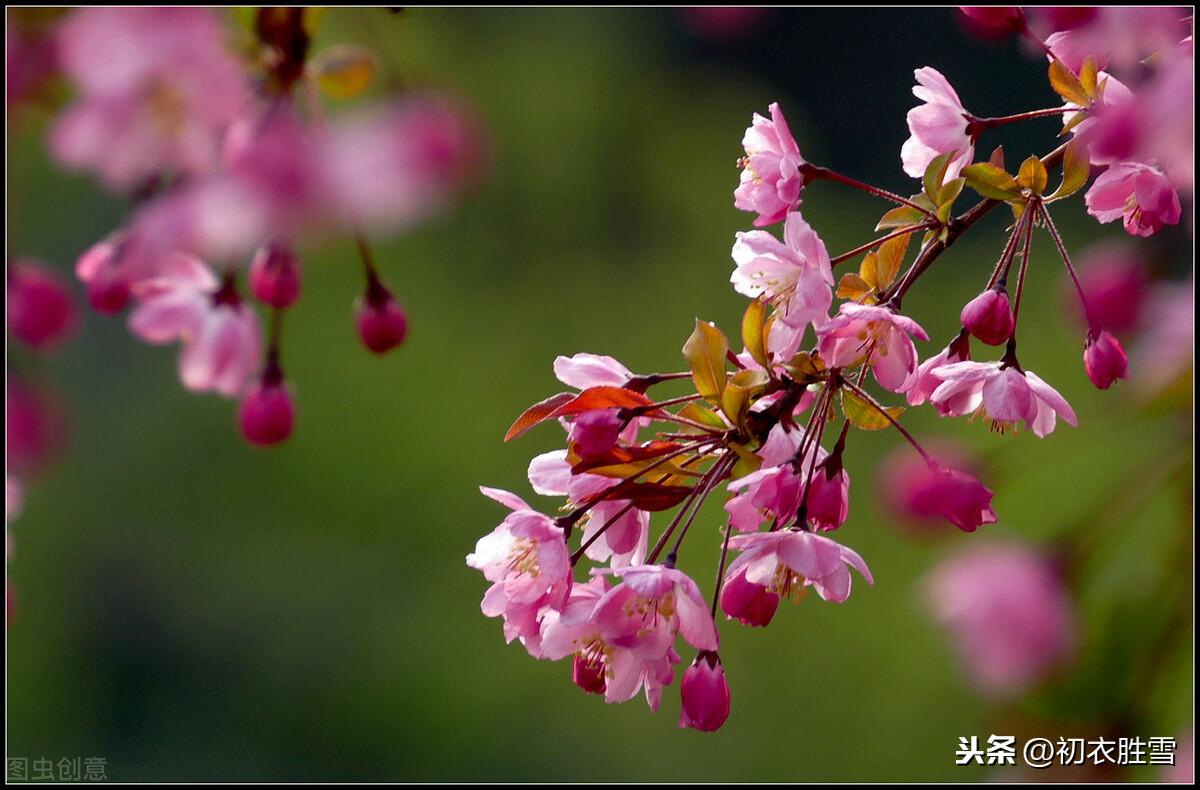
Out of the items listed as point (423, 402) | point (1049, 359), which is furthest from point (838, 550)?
point (423, 402)

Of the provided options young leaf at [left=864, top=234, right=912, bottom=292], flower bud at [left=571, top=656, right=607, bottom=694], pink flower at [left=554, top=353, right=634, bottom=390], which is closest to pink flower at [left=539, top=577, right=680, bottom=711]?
flower bud at [left=571, top=656, right=607, bottom=694]

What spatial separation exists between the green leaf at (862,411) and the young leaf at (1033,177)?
0.13 meters

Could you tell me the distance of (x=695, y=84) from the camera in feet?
22.6

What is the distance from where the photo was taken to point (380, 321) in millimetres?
859

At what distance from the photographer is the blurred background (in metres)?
5.20

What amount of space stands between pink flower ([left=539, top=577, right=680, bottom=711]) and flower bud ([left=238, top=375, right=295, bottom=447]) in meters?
0.41

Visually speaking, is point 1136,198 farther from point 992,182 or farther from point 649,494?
point 649,494

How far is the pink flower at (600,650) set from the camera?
1.79ft

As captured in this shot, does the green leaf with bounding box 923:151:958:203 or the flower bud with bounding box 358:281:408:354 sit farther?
the flower bud with bounding box 358:281:408:354

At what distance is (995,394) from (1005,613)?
0.49 metres

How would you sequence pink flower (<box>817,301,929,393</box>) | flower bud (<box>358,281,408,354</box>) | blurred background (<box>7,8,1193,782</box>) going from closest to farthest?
1. pink flower (<box>817,301,929,393</box>)
2. flower bud (<box>358,281,408,354</box>)
3. blurred background (<box>7,8,1193,782</box>)

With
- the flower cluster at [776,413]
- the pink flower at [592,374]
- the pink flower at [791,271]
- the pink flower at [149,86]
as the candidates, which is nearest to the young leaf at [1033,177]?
the flower cluster at [776,413]

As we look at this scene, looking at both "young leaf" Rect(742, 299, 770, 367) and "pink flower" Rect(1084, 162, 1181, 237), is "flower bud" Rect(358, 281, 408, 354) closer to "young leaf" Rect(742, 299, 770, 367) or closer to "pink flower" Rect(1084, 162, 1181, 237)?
"young leaf" Rect(742, 299, 770, 367)

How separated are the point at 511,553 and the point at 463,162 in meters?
0.29
